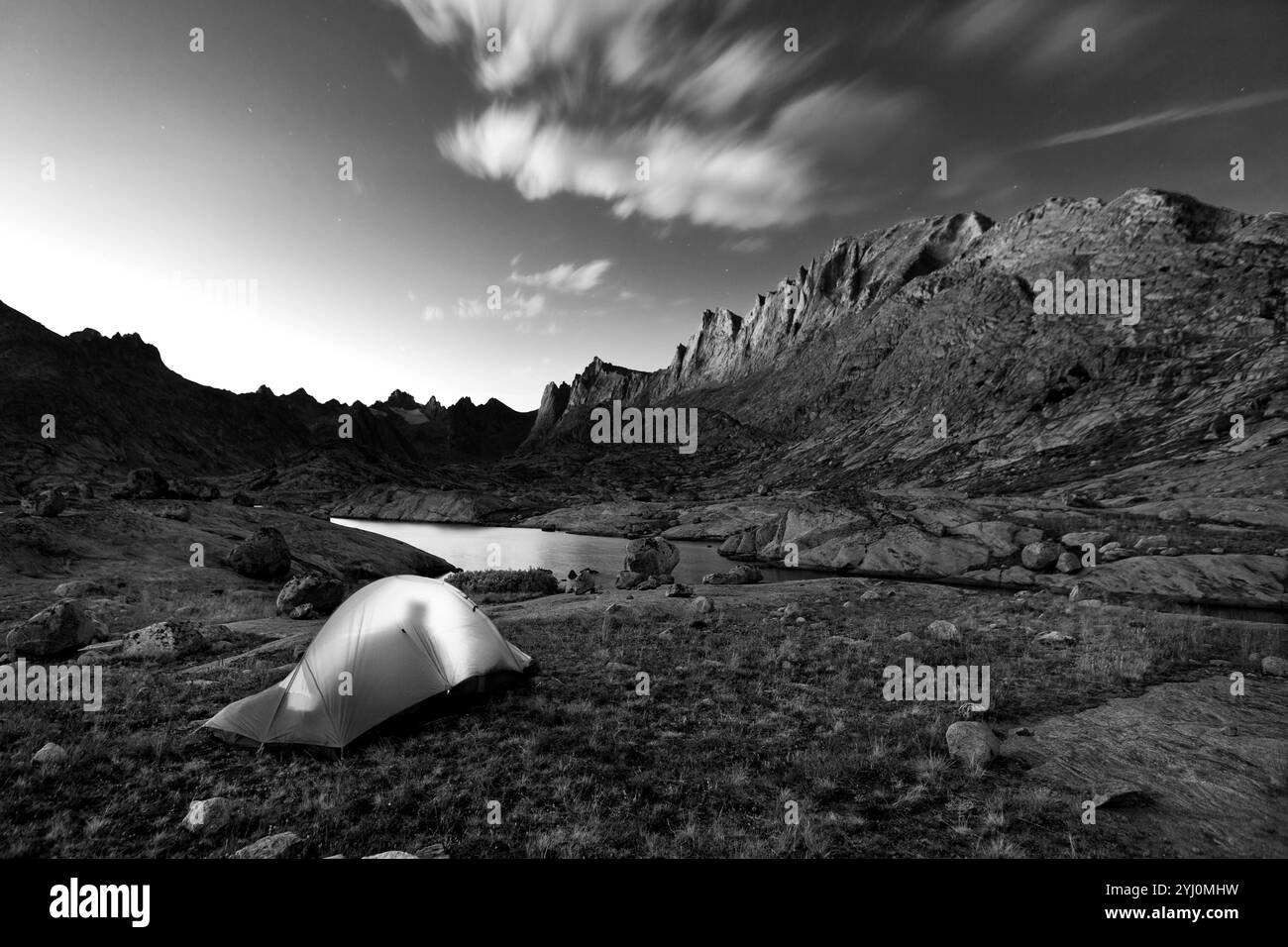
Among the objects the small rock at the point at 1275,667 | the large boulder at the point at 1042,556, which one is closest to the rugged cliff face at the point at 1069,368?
the large boulder at the point at 1042,556

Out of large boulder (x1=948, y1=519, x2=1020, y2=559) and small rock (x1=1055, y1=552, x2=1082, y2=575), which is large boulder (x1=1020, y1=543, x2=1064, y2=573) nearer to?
small rock (x1=1055, y1=552, x2=1082, y2=575)

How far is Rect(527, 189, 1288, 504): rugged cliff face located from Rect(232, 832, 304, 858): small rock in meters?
73.5

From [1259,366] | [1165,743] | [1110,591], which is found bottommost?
[1110,591]

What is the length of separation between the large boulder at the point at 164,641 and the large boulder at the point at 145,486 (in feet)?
123

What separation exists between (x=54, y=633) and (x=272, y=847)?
612 inches

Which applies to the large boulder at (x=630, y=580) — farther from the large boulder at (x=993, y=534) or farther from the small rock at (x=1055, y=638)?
the large boulder at (x=993, y=534)

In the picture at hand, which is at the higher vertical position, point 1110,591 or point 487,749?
point 487,749

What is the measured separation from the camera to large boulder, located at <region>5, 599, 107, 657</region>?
1441cm

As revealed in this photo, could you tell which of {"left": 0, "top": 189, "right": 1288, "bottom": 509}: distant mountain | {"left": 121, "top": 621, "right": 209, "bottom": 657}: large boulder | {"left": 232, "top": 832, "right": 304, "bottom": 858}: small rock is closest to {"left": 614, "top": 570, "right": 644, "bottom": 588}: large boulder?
{"left": 121, "top": 621, "right": 209, "bottom": 657}: large boulder

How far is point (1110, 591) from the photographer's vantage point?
105ft

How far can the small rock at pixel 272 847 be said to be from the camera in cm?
603

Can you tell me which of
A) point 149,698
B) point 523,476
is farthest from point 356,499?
point 149,698
